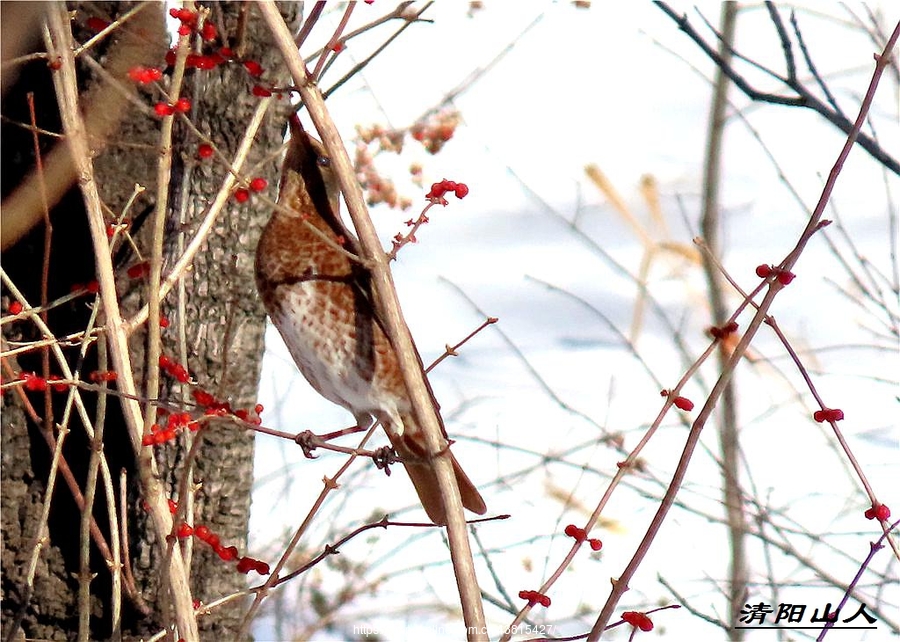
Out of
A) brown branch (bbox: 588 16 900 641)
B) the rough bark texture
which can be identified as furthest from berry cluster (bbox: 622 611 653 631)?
the rough bark texture

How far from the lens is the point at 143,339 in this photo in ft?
7.76

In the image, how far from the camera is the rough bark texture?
230 centimetres

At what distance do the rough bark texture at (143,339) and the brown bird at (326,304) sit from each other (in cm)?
29

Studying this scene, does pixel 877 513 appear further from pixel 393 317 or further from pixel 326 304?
pixel 326 304

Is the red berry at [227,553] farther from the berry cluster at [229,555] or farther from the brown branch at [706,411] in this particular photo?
the brown branch at [706,411]

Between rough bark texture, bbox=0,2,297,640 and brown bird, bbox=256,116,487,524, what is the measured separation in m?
0.29

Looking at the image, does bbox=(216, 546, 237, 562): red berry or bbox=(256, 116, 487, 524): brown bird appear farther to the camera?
bbox=(256, 116, 487, 524): brown bird

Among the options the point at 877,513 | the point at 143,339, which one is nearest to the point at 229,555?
the point at 143,339

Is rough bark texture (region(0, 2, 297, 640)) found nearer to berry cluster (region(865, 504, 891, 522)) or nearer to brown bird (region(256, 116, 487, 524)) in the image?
brown bird (region(256, 116, 487, 524))

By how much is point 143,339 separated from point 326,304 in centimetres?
58

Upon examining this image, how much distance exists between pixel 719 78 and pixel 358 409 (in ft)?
6.74

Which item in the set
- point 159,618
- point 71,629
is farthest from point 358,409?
point 71,629

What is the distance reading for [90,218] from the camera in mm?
1604

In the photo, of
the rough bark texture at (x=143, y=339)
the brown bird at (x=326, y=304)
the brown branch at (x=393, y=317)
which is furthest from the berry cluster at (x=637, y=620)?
the rough bark texture at (x=143, y=339)
